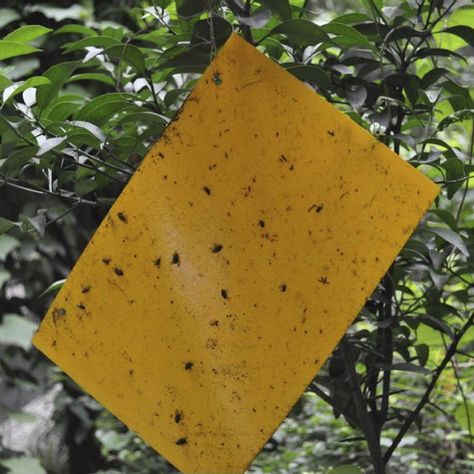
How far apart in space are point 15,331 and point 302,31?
1.30m

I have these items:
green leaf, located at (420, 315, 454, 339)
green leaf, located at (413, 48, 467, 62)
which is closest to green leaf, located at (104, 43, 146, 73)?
green leaf, located at (413, 48, 467, 62)

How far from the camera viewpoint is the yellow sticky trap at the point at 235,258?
0.65 meters

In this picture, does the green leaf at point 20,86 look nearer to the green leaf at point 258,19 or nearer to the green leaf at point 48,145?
the green leaf at point 48,145

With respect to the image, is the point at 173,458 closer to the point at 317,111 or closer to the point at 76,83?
the point at 317,111

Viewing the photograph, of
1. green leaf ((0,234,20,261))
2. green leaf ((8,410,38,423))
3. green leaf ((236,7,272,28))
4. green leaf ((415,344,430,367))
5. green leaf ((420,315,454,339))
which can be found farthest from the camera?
green leaf ((8,410,38,423))

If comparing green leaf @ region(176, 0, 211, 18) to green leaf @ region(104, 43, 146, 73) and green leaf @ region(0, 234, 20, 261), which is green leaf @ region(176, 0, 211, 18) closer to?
green leaf @ region(104, 43, 146, 73)

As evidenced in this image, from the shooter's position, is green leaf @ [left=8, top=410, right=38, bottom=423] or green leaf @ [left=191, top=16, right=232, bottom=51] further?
green leaf @ [left=8, top=410, right=38, bottom=423]

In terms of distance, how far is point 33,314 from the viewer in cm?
216

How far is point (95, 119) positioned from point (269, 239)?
255mm

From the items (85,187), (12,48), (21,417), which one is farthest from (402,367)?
(21,417)

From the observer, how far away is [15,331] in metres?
1.83

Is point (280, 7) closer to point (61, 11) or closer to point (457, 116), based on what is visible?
point (457, 116)

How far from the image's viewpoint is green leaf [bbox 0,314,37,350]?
180 cm

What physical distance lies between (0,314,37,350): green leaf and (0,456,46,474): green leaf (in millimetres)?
256
